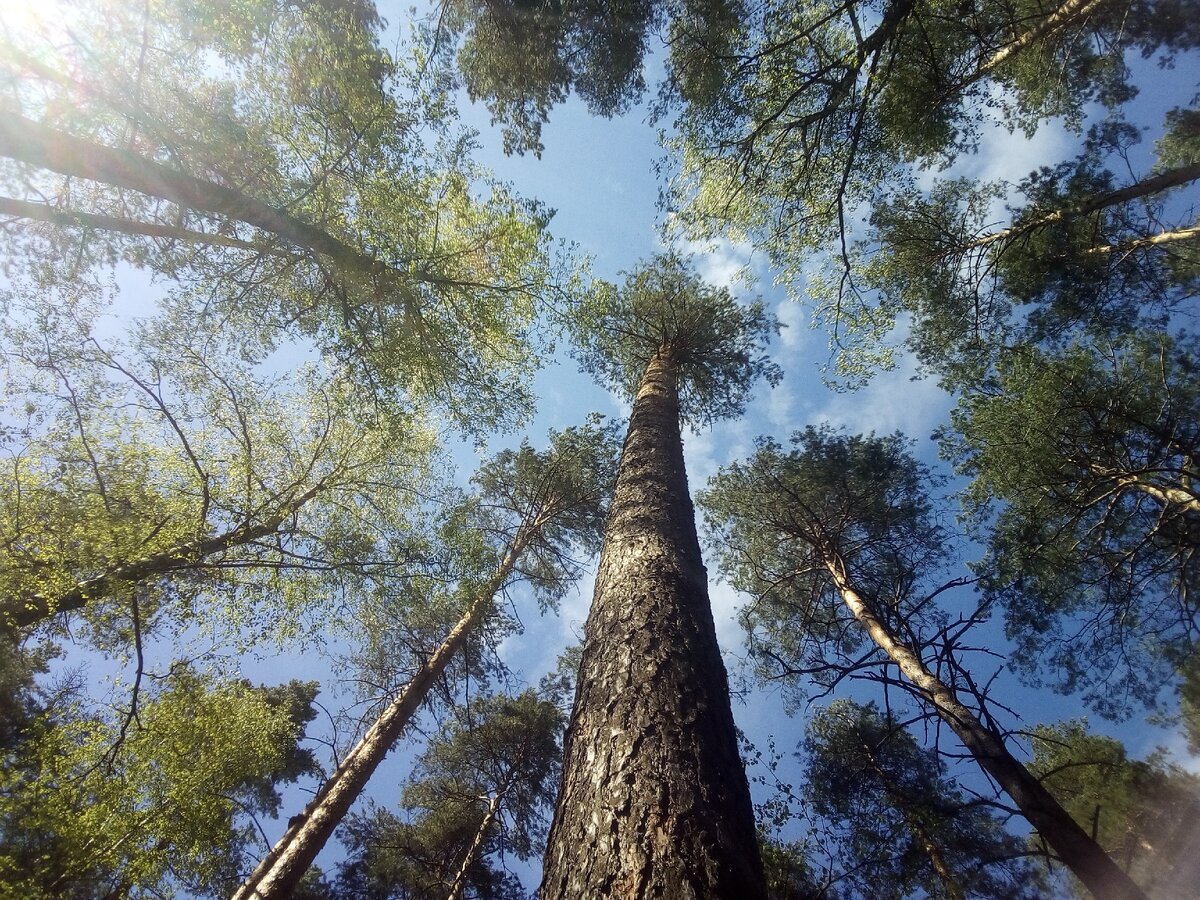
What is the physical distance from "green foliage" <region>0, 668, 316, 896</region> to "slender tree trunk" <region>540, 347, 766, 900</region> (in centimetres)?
396

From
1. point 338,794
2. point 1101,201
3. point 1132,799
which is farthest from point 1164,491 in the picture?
point 338,794

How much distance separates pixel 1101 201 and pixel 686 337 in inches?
249

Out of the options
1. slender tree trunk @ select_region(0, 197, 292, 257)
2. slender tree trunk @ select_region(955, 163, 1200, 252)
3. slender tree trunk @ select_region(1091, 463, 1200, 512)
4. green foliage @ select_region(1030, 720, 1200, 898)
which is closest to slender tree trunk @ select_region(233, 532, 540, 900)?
slender tree trunk @ select_region(0, 197, 292, 257)

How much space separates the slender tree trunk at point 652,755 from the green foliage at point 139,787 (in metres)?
3.96

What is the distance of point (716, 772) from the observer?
2133mm

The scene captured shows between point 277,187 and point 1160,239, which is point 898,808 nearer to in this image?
point 1160,239

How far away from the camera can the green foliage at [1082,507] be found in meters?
7.73

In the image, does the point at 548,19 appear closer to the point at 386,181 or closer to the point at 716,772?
the point at 386,181

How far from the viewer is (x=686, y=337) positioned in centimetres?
1062

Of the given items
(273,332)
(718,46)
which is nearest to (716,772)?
(273,332)

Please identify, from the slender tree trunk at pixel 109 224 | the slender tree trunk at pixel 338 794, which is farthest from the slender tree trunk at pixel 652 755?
the slender tree trunk at pixel 109 224

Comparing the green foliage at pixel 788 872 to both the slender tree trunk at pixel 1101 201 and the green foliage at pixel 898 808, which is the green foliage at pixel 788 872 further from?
the slender tree trunk at pixel 1101 201

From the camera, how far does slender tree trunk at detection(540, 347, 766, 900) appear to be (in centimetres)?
173

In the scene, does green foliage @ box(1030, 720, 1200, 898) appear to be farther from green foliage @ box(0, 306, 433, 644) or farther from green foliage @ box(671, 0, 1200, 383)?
green foliage @ box(0, 306, 433, 644)
